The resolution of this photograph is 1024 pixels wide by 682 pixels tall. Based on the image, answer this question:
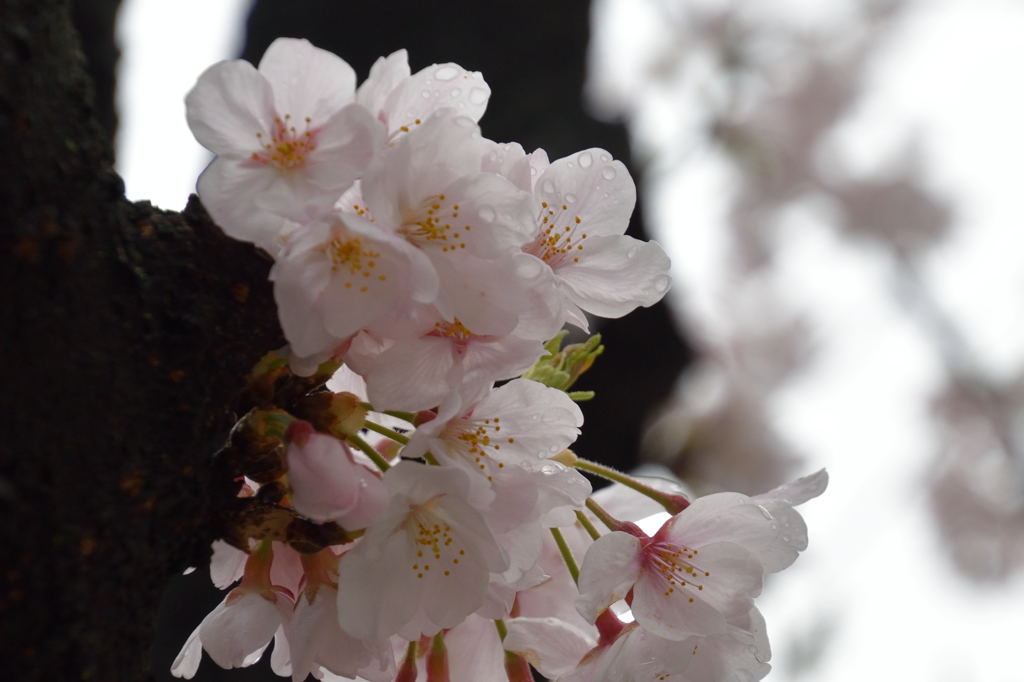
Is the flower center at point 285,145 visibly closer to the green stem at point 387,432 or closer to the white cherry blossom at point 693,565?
the green stem at point 387,432

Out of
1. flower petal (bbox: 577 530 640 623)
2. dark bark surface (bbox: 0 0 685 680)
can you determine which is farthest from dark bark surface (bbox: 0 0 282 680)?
flower petal (bbox: 577 530 640 623)

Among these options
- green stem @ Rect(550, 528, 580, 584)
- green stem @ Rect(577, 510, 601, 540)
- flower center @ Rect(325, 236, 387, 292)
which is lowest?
green stem @ Rect(550, 528, 580, 584)

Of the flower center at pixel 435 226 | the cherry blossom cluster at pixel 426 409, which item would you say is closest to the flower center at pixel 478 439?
the cherry blossom cluster at pixel 426 409

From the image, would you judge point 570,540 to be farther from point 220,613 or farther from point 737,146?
point 737,146

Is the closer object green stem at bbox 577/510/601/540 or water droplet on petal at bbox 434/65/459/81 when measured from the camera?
water droplet on petal at bbox 434/65/459/81

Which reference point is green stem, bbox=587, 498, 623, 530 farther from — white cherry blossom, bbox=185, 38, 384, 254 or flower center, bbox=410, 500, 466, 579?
white cherry blossom, bbox=185, 38, 384, 254

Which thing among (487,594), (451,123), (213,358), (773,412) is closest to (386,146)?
(451,123)

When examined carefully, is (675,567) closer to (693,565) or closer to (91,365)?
(693,565)
